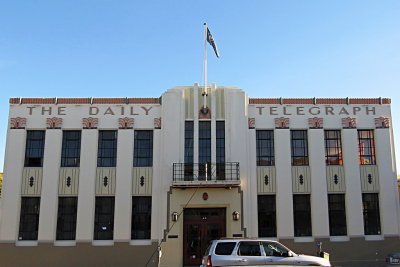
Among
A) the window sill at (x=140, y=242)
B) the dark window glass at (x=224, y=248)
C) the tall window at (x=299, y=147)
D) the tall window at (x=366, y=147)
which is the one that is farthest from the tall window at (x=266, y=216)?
the dark window glass at (x=224, y=248)

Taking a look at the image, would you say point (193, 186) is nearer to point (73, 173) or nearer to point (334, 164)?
point (73, 173)

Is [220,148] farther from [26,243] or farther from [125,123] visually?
[26,243]

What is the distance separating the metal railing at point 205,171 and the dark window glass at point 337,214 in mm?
5210

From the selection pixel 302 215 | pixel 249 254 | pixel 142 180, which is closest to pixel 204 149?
pixel 142 180

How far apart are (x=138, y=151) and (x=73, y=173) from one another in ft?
11.3

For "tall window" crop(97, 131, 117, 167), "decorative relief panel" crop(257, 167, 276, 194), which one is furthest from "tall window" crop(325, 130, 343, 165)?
"tall window" crop(97, 131, 117, 167)

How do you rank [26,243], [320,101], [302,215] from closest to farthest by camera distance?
[26,243]
[302,215]
[320,101]

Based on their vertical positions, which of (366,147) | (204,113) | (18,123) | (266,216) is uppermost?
(204,113)

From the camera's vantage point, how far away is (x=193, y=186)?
66.7 feet

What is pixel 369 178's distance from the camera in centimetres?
2153

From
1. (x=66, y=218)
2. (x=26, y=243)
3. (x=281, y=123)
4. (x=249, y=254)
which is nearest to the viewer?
(x=249, y=254)

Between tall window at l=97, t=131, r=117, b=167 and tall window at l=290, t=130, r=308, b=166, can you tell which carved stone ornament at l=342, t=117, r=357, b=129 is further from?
tall window at l=97, t=131, r=117, b=167

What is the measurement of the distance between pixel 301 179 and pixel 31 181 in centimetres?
1376

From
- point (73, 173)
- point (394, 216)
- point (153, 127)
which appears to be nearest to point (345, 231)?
point (394, 216)
